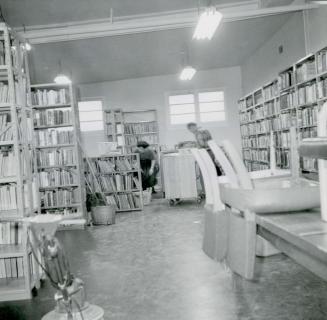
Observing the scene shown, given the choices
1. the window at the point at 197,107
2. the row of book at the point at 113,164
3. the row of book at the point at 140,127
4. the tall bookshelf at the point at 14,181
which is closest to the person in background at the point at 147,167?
the row of book at the point at 113,164

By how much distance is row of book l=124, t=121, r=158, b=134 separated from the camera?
39.8 feet

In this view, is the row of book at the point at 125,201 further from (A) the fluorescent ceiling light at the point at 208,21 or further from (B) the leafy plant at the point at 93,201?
(A) the fluorescent ceiling light at the point at 208,21

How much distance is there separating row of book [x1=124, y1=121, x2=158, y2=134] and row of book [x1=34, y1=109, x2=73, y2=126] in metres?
5.27

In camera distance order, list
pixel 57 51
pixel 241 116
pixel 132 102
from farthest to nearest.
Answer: pixel 132 102 < pixel 241 116 < pixel 57 51

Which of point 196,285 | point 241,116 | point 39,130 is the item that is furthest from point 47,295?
point 241,116

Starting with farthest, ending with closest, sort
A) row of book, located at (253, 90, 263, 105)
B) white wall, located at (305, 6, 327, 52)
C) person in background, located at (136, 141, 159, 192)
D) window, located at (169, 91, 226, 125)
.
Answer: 1. window, located at (169, 91, 226, 125)
2. row of book, located at (253, 90, 263, 105)
3. person in background, located at (136, 141, 159, 192)
4. white wall, located at (305, 6, 327, 52)

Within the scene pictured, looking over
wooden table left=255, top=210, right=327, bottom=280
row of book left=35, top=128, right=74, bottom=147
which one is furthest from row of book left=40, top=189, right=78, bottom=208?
wooden table left=255, top=210, right=327, bottom=280

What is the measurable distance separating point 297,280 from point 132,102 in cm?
967

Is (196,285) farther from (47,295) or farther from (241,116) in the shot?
(241,116)

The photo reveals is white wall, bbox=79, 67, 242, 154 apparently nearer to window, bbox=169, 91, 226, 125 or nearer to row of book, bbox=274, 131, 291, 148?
window, bbox=169, 91, 226, 125

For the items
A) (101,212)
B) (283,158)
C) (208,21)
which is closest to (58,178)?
(101,212)

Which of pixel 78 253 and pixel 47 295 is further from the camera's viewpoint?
pixel 78 253

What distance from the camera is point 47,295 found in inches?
141

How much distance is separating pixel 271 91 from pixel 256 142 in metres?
1.93
